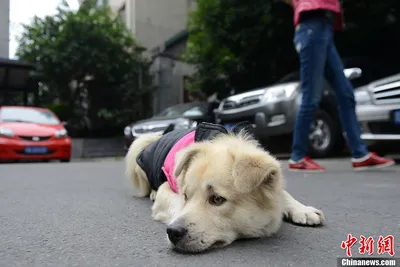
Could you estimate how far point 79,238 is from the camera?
265cm

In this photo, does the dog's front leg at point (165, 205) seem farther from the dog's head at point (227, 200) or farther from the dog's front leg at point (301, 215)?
the dog's front leg at point (301, 215)

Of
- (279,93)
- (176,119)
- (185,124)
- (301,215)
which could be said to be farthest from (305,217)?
(176,119)

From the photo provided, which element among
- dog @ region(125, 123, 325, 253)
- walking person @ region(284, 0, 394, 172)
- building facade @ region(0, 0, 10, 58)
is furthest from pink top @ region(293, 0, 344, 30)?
building facade @ region(0, 0, 10, 58)

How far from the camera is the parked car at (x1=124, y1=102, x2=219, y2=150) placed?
1146cm

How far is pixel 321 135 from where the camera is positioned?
963 cm

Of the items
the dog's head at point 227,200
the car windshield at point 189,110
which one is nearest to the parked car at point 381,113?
the car windshield at point 189,110

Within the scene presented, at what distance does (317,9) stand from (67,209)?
3.81 metres

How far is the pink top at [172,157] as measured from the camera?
10.3ft

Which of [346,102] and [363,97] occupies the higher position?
[363,97]

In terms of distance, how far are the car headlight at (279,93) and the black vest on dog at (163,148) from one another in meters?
5.72

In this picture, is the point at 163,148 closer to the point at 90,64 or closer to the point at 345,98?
the point at 345,98

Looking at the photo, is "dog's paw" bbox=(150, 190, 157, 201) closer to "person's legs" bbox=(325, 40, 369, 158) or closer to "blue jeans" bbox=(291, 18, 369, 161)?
"blue jeans" bbox=(291, 18, 369, 161)

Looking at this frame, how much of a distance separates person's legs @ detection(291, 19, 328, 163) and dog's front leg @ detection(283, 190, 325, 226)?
120 inches

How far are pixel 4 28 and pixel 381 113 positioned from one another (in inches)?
932
